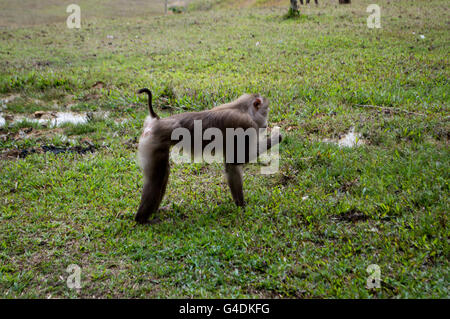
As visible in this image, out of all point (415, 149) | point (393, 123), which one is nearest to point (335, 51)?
point (393, 123)

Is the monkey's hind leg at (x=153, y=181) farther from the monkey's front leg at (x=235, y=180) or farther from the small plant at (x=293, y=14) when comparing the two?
the small plant at (x=293, y=14)

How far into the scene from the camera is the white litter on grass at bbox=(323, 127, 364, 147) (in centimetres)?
644

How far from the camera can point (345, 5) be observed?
749 inches

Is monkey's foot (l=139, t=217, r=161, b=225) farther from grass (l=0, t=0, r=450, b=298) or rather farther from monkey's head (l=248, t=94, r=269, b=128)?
monkey's head (l=248, t=94, r=269, b=128)

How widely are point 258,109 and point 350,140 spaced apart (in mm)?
2130

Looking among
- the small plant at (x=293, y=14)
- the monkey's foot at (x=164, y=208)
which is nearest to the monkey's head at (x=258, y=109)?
the monkey's foot at (x=164, y=208)

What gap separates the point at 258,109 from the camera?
527 cm

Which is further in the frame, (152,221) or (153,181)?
(152,221)

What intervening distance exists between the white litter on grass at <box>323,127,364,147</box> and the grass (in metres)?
0.12

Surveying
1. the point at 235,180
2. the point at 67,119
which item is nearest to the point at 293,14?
the point at 67,119

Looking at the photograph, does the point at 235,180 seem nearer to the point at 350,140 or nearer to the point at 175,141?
the point at 175,141
